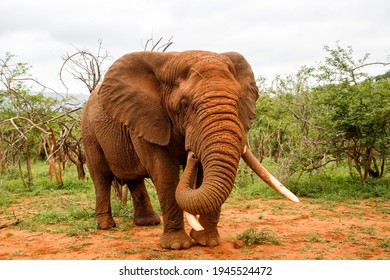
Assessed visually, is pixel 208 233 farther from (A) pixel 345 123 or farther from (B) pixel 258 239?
(A) pixel 345 123

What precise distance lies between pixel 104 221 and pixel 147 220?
2.25 ft

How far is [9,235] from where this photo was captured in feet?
22.4

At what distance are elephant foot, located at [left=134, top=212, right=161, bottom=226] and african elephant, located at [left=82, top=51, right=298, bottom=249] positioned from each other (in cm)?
51

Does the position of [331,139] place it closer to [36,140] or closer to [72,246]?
[72,246]

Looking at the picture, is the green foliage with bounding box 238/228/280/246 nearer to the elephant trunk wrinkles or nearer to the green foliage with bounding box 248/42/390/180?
the elephant trunk wrinkles

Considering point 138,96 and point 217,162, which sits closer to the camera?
point 217,162

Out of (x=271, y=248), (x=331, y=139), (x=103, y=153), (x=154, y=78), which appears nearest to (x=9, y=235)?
(x=103, y=153)

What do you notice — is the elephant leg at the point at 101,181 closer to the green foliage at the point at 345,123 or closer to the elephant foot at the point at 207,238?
the elephant foot at the point at 207,238

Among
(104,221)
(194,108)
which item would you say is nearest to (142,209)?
(104,221)

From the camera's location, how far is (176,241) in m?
5.55

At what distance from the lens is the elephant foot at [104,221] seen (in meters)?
7.16

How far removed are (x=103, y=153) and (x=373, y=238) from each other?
4.25 m

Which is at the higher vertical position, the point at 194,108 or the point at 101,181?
the point at 194,108

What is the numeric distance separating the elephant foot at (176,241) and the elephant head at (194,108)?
0.81 metres
